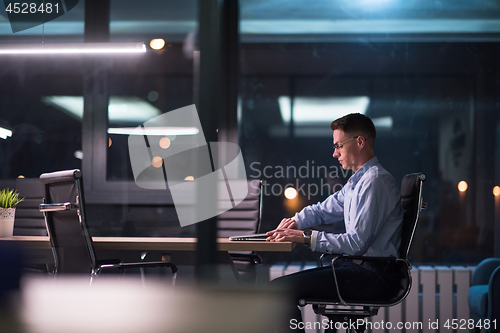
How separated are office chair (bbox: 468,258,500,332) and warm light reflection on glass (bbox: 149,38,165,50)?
346cm

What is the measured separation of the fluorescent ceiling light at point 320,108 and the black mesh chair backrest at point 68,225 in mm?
2284

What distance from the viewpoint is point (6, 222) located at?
2855 millimetres

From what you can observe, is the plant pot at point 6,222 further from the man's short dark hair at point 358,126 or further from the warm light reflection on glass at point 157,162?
the man's short dark hair at point 358,126

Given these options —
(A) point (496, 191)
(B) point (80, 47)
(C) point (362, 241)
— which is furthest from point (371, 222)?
(B) point (80, 47)

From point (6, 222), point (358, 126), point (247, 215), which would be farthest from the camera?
point (247, 215)

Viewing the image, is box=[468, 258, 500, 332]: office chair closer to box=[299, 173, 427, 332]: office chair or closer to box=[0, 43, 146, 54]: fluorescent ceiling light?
box=[299, 173, 427, 332]: office chair

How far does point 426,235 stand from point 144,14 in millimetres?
3456

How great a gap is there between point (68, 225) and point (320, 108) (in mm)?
2538

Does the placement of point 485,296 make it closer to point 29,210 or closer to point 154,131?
point 154,131

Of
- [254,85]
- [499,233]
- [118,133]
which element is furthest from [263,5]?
[499,233]

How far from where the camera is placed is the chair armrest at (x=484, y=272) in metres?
3.50

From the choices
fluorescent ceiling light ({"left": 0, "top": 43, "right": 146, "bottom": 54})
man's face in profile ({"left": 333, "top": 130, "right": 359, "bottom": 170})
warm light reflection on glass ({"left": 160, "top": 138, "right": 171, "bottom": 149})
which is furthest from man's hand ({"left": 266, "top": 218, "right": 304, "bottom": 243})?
fluorescent ceiling light ({"left": 0, "top": 43, "right": 146, "bottom": 54})

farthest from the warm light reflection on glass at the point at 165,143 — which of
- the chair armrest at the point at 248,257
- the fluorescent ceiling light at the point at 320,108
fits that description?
the chair armrest at the point at 248,257

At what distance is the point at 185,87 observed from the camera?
14.4 ft
